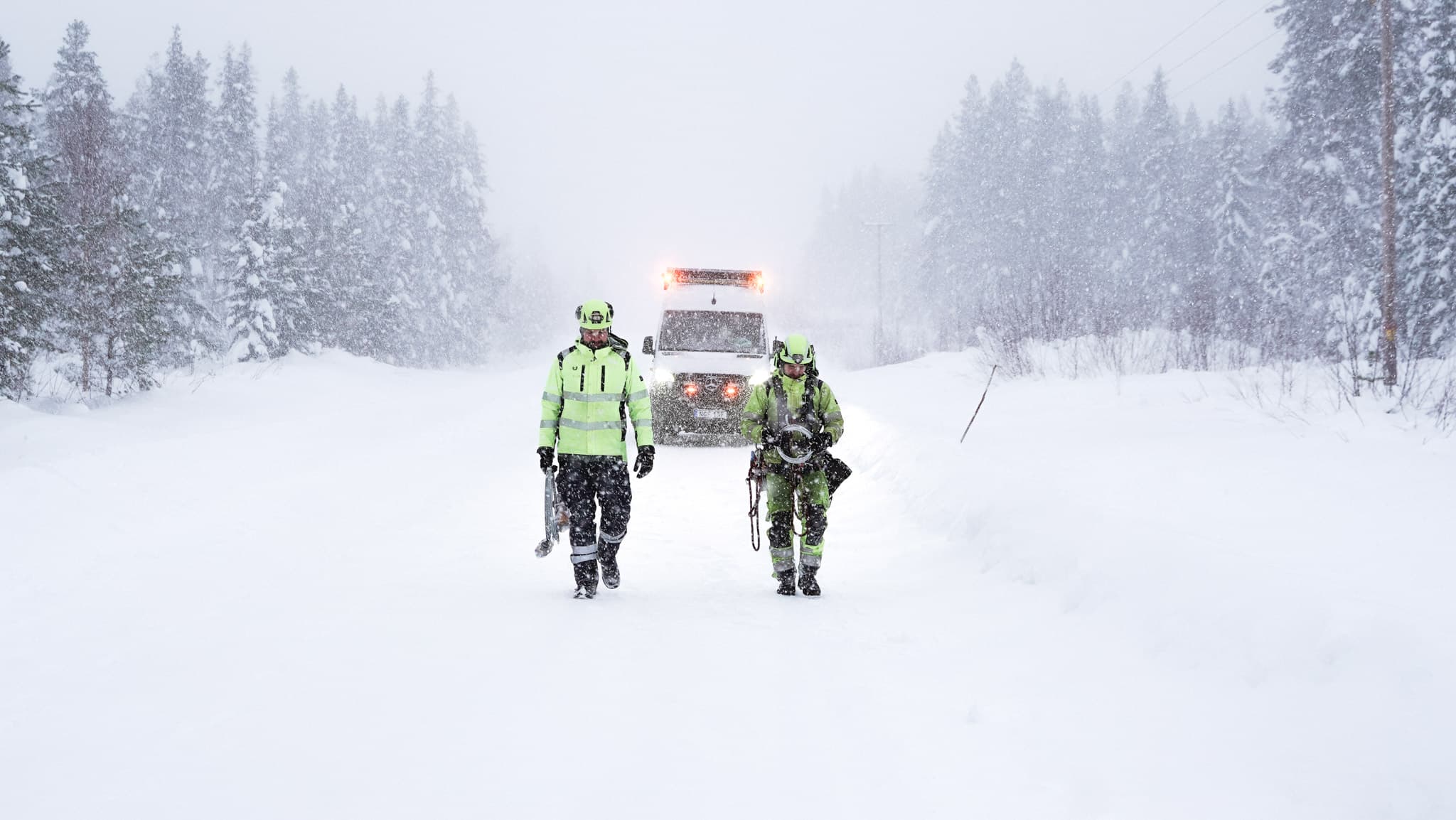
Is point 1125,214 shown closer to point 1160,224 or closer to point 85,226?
point 1160,224

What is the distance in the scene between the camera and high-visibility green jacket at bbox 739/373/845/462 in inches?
260

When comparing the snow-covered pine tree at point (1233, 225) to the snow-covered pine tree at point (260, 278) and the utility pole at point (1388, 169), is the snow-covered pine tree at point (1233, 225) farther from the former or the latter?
the snow-covered pine tree at point (260, 278)

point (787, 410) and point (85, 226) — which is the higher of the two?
point (85, 226)

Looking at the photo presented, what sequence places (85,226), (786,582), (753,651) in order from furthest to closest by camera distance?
(85,226) → (786,582) → (753,651)

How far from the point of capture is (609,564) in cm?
646

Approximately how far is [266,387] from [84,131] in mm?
6855

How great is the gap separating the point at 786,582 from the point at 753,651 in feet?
5.14

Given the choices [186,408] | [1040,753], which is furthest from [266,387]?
[1040,753]

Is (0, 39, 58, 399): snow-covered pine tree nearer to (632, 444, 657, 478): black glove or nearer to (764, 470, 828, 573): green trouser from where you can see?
(632, 444, 657, 478): black glove

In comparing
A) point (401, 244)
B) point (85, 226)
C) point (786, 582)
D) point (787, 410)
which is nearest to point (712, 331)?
point (787, 410)

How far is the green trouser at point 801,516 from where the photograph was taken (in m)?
6.54

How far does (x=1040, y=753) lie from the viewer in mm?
3684

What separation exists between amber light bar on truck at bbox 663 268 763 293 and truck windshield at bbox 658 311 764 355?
2.57 ft

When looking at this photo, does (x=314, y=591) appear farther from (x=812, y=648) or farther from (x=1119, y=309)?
(x=1119, y=309)
